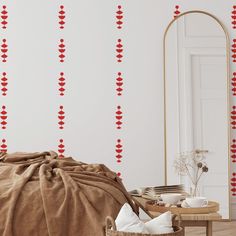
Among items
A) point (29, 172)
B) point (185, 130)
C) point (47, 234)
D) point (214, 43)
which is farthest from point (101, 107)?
point (47, 234)

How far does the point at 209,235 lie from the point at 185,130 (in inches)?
77.6

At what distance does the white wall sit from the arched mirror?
0.13 m

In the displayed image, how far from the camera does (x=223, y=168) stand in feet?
17.2

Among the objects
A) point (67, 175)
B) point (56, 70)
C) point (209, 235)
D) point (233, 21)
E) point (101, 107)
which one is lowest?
point (209, 235)

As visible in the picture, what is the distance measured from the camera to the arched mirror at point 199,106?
206 inches

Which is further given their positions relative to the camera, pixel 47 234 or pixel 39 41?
pixel 39 41

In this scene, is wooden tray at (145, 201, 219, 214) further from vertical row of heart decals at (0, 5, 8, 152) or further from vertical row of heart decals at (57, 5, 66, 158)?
vertical row of heart decals at (0, 5, 8, 152)

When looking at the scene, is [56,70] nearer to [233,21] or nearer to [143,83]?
[143,83]

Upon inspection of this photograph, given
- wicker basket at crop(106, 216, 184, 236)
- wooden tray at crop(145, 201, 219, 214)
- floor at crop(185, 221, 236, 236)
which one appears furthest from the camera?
floor at crop(185, 221, 236, 236)

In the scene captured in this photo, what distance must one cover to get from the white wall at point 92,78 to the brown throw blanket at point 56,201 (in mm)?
1898

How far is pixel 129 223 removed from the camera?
8.75 ft

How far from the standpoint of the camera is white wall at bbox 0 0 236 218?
533 cm

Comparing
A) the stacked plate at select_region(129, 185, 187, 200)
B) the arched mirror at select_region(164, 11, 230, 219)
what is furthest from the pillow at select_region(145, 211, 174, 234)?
the arched mirror at select_region(164, 11, 230, 219)

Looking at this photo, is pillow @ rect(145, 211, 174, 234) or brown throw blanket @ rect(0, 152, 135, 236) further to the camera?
brown throw blanket @ rect(0, 152, 135, 236)
